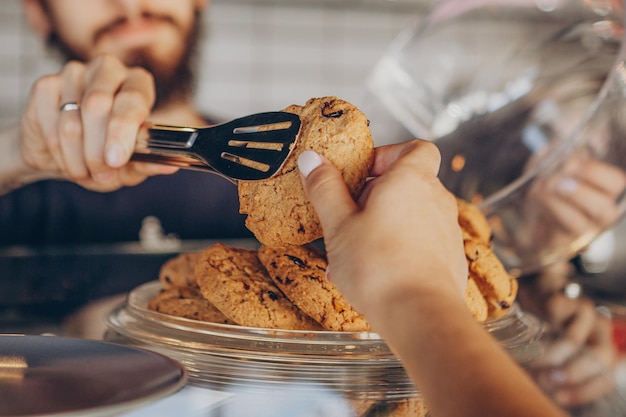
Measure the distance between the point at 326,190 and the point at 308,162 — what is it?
4 centimetres

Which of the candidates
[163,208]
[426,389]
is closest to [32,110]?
[426,389]

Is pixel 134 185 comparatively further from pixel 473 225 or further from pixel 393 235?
pixel 393 235

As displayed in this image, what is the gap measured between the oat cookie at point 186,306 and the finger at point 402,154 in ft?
0.68

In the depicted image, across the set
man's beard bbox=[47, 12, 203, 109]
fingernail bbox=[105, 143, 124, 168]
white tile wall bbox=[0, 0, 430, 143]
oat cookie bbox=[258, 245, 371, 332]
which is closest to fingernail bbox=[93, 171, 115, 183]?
fingernail bbox=[105, 143, 124, 168]

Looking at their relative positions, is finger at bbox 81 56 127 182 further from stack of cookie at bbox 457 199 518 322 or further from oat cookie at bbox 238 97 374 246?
stack of cookie at bbox 457 199 518 322

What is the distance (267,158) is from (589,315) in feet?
1.80

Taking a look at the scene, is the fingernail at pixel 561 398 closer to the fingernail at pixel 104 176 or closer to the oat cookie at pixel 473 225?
the oat cookie at pixel 473 225

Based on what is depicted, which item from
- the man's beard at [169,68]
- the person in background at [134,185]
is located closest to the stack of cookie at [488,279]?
the person in background at [134,185]

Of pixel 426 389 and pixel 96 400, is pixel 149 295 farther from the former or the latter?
pixel 426 389

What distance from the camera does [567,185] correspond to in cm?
97

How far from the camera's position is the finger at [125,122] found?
0.75 m

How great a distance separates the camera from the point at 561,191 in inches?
38.3

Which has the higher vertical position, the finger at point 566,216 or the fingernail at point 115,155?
the fingernail at point 115,155

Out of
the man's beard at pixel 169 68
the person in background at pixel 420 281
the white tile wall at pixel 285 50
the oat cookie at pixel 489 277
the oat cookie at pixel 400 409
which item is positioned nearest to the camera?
the person in background at pixel 420 281
